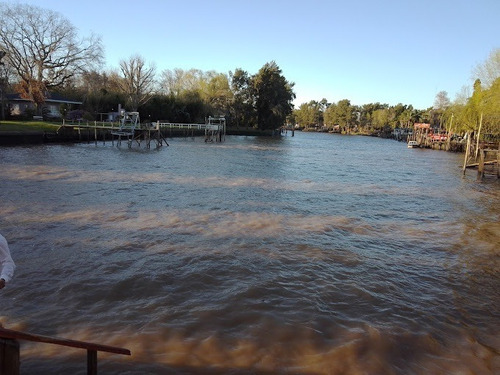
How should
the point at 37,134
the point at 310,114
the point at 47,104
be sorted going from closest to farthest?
the point at 37,134, the point at 47,104, the point at 310,114

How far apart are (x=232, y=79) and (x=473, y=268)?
8216 cm

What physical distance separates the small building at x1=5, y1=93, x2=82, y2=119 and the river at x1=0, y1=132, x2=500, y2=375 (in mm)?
41038

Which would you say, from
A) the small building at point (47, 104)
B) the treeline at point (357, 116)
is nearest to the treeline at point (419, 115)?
the treeline at point (357, 116)

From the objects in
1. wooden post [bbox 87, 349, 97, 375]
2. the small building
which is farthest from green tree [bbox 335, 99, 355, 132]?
wooden post [bbox 87, 349, 97, 375]

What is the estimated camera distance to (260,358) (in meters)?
4.75

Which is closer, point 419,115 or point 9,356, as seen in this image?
point 9,356

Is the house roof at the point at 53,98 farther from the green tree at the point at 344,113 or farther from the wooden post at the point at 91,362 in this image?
the green tree at the point at 344,113

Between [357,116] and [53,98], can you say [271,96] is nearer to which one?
[53,98]

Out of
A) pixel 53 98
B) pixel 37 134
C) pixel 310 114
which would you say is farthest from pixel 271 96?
pixel 310 114

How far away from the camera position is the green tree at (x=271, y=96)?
266ft

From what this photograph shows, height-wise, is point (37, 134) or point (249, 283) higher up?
point (37, 134)

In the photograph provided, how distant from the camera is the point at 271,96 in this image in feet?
270

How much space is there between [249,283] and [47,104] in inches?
2209

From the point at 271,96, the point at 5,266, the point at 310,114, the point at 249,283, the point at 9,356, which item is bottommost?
the point at 249,283
